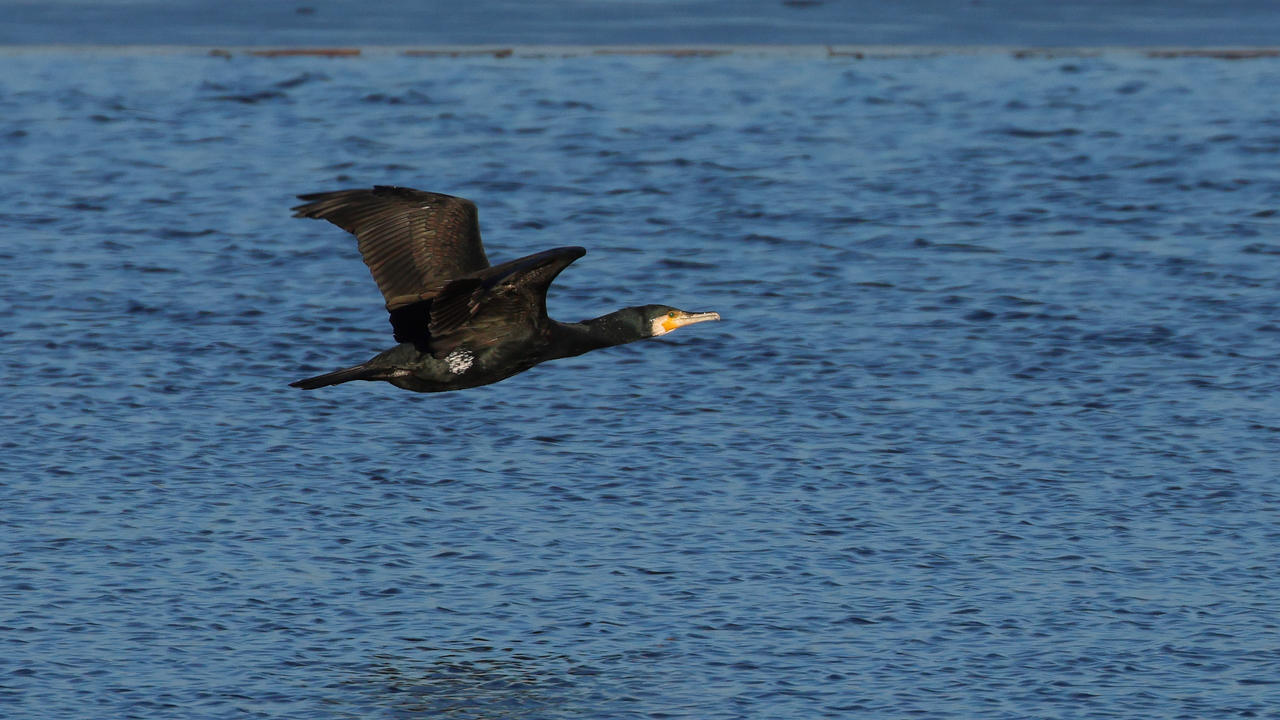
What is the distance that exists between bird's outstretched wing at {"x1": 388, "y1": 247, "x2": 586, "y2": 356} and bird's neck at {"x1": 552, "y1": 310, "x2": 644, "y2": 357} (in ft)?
0.50

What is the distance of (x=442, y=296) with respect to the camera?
10766mm

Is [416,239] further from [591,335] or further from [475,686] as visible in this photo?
[475,686]

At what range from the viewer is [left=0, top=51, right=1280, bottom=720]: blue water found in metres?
10.7

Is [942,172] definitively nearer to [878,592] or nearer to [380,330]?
[380,330]

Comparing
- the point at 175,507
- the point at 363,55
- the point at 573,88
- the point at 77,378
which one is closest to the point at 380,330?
the point at 77,378

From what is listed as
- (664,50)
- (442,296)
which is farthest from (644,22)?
(442,296)

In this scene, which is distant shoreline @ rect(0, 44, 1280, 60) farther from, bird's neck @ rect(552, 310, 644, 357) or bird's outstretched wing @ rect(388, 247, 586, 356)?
bird's outstretched wing @ rect(388, 247, 586, 356)

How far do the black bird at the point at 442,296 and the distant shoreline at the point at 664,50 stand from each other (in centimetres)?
1285

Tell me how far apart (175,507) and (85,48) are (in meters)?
12.5

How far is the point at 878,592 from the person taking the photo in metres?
11.5

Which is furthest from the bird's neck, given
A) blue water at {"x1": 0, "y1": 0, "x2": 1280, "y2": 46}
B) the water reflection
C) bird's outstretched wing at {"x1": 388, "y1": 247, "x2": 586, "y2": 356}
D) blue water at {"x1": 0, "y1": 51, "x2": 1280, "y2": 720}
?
blue water at {"x1": 0, "y1": 0, "x2": 1280, "y2": 46}

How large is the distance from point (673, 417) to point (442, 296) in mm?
3979

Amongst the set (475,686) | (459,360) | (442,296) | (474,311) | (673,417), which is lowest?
(475,686)

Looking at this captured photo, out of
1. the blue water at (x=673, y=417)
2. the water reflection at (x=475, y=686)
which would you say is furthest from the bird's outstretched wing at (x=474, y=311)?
the water reflection at (x=475, y=686)
